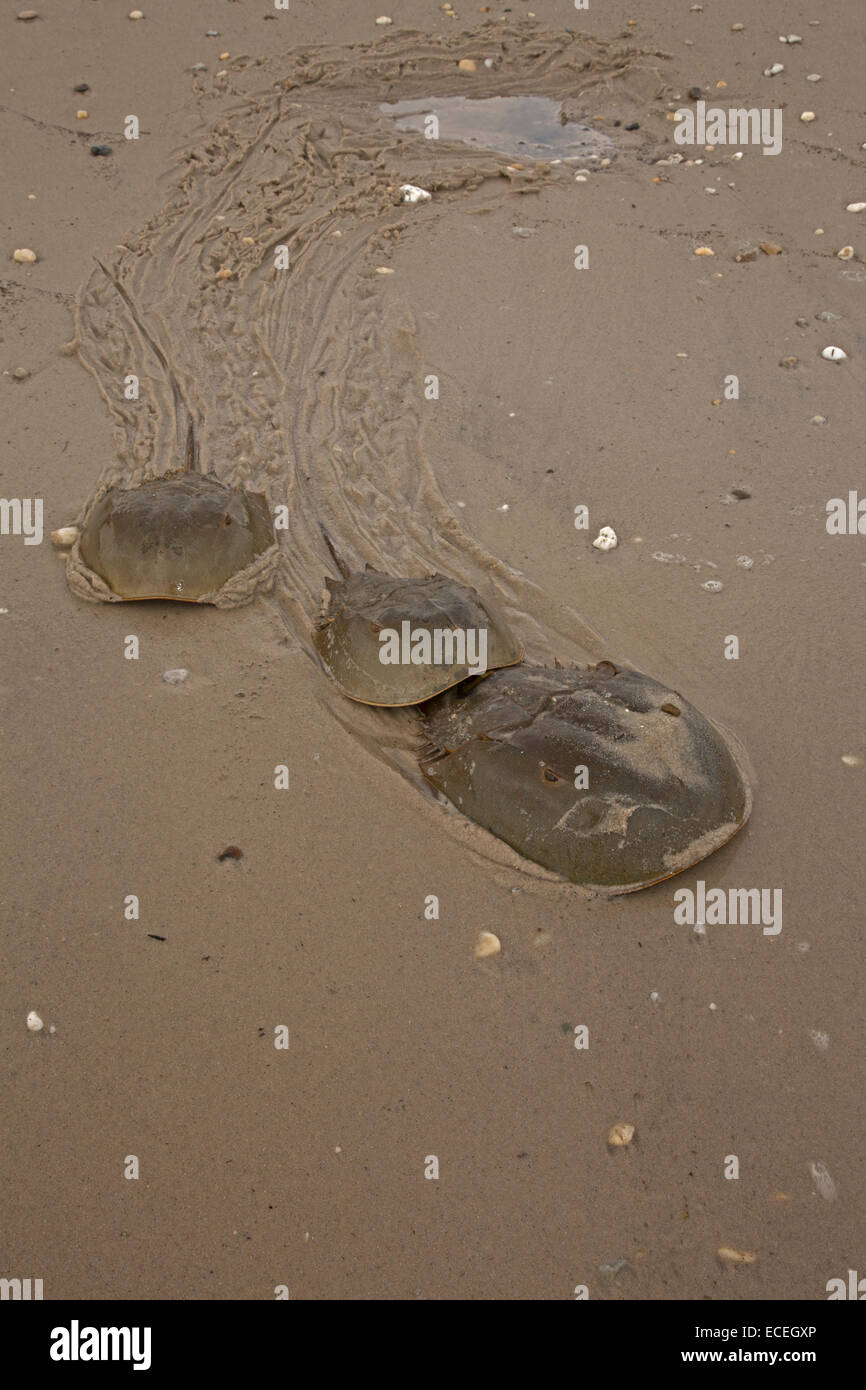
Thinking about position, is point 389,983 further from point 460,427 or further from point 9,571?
point 460,427

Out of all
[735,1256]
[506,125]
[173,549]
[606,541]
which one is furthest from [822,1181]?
[506,125]

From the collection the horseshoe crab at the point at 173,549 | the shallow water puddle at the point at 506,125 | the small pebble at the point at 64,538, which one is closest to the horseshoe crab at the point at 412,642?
the horseshoe crab at the point at 173,549

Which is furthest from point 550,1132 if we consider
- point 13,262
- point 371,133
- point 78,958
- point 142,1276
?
point 371,133

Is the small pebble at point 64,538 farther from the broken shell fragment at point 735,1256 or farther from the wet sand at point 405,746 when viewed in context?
the broken shell fragment at point 735,1256

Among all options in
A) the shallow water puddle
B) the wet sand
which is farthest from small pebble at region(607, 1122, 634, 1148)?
the shallow water puddle

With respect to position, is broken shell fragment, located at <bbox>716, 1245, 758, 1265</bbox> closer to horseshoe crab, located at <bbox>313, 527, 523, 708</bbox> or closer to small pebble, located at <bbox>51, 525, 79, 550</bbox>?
horseshoe crab, located at <bbox>313, 527, 523, 708</bbox>
